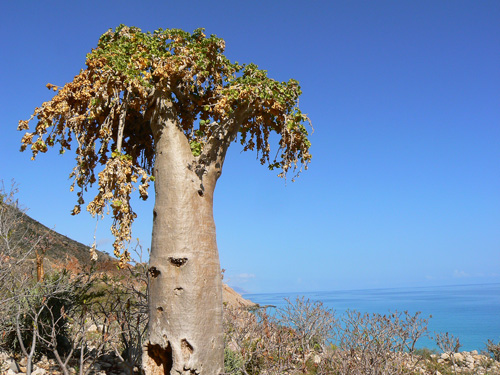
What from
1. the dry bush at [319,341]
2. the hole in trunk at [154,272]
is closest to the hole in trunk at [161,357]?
the hole in trunk at [154,272]

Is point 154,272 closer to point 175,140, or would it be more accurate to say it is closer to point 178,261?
point 178,261

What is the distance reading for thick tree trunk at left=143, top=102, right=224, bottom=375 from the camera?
396 cm

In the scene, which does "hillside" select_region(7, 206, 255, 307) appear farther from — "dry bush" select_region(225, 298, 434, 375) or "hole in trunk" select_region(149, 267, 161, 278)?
"hole in trunk" select_region(149, 267, 161, 278)

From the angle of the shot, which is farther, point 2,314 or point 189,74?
point 2,314

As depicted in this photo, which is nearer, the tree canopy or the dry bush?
the tree canopy

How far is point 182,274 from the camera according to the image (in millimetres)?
4082

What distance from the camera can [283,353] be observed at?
7137 millimetres

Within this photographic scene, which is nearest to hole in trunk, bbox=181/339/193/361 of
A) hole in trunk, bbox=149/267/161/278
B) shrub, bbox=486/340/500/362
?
hole in trunk, bbox=149/267/161/278

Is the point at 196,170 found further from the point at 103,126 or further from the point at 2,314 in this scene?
the point at 2,314

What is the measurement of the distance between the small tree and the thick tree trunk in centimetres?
1

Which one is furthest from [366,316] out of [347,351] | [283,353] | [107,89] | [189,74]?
[107,89]

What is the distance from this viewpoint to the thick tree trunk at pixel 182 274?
3.96 metres

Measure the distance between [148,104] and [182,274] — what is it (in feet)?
7.29

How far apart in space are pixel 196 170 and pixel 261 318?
4.72 meters
